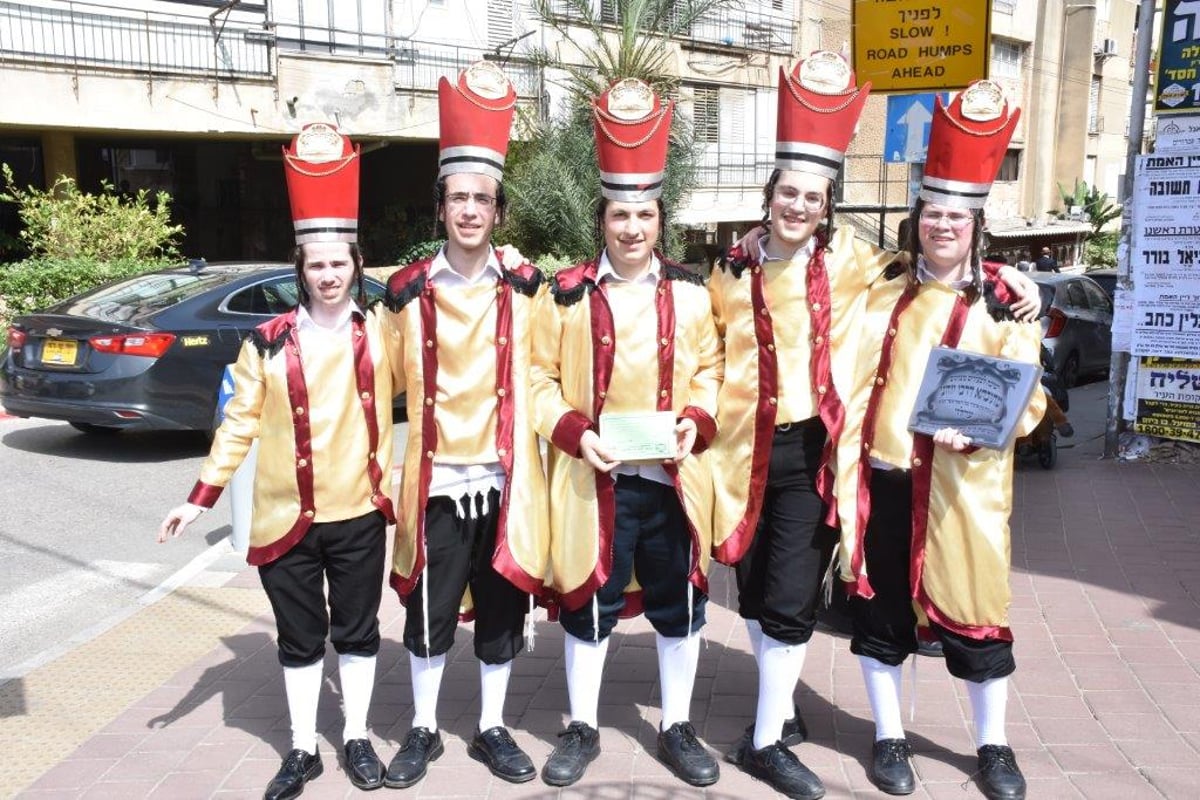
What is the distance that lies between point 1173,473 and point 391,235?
617 inches

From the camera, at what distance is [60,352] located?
891cm

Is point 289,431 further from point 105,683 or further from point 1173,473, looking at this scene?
point 1173,473

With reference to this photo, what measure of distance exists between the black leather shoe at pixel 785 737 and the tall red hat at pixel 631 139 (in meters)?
1.90

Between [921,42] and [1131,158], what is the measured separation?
2626 mm

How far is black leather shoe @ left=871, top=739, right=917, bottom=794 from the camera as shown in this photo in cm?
373

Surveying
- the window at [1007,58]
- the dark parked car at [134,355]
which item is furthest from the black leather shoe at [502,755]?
the window at [1007,58]

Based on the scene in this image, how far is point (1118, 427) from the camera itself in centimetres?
881

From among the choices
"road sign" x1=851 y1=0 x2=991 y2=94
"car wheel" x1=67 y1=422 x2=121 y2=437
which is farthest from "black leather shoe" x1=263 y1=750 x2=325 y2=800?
"car wheel" x1=67 y1=422 x2=121 y2=437

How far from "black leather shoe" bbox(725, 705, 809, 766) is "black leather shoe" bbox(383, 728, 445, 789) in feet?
3.39

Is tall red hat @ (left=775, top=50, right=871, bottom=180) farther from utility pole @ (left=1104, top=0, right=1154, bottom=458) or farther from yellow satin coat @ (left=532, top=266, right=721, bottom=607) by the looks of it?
utility pole @ (left=1104, top=0, right=1154, bottom=458)

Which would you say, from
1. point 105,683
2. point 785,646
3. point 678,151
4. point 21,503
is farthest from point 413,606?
point 678,151

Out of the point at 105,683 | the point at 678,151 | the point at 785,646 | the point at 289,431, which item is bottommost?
the point at 105,683

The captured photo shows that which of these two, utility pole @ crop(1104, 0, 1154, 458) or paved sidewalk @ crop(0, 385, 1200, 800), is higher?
utility pole @ crop(1104, 0, 1154, 458)

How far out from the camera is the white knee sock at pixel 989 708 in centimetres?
372
